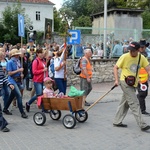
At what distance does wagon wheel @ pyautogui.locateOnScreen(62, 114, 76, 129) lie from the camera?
7.80 m

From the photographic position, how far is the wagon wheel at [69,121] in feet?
25.6

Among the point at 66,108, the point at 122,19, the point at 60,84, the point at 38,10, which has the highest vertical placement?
the point at 38,10

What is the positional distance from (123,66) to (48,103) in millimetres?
1878

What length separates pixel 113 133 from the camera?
7480 mm

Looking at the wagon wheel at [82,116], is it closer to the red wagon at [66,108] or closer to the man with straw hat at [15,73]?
the red wagon at [66,108]

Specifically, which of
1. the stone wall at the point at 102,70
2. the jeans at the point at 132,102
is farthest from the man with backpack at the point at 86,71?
the stone wall at the point at 102,70

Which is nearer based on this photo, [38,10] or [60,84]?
[60,84]

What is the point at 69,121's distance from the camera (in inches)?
311

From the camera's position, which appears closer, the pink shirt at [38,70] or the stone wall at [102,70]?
the pink shirt at [38,70]

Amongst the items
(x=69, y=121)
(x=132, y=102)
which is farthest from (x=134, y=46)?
(x=69, y=121)

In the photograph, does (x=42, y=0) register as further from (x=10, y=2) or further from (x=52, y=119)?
(x=52, y=119)

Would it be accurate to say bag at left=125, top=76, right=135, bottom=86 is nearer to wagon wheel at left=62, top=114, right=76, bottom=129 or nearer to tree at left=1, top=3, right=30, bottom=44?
wagon wheel at left=62, top=114, right=76, bottom=129

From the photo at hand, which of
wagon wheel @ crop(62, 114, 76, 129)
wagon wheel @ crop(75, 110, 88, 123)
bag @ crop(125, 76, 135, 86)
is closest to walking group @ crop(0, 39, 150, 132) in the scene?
bag @ crop(125, 76, 135, 86)

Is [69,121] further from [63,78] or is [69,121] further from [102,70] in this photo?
[102,70]
